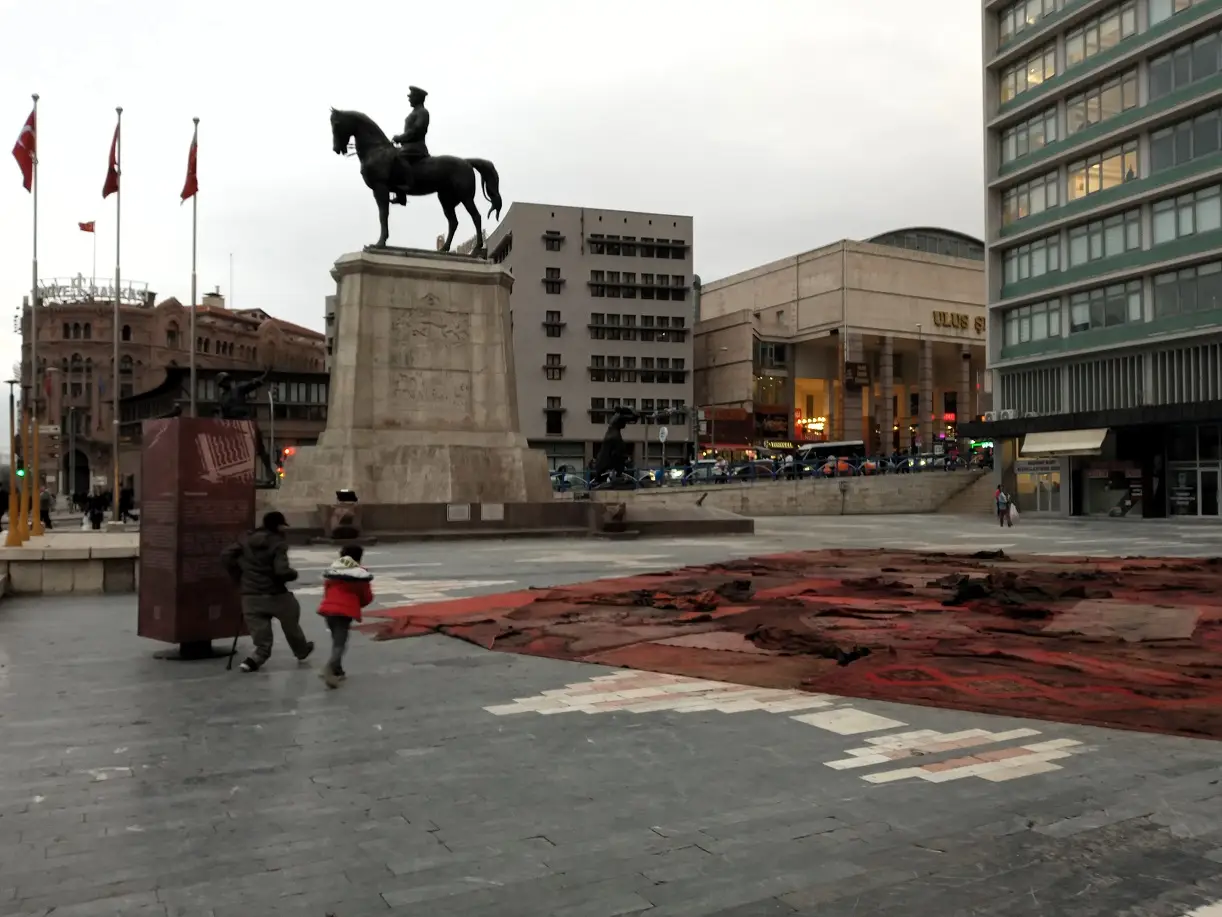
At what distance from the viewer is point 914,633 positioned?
403 inches

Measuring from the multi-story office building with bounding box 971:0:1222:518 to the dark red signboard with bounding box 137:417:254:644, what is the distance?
39455 millimetres

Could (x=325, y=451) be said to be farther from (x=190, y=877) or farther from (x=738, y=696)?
(x=190, y=877)

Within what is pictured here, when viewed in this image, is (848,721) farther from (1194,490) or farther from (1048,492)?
(1048,492)

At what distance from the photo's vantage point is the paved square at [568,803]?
4.00 meters

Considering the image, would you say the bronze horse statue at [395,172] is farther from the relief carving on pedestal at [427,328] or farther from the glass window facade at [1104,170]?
the glass window facade at [1104,170]

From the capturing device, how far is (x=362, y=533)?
24719 millimetres

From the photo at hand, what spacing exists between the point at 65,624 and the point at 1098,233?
151 feet

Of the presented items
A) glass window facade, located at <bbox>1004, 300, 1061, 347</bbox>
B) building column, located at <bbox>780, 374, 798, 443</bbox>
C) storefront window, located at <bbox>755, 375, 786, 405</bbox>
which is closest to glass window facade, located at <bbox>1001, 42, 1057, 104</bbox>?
glass window facade, located at <bbox>1004, 300, 1061, 347</bbox>

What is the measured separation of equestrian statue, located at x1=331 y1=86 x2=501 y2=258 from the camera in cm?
2712

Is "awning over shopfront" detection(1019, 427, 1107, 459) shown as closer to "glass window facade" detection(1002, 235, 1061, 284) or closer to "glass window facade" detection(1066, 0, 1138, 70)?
"glass window facade" detection(1002, 235, 1061, 284)

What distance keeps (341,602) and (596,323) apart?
81.0 meters

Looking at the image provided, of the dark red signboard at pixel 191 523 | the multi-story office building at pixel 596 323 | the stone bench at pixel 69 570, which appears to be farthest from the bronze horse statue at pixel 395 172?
the multi-story office building at pixel 596 323

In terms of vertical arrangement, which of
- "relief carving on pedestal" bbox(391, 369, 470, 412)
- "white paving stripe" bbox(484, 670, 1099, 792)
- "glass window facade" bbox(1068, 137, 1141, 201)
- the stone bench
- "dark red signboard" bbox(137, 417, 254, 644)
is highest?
"glass window facade" bbox(1068, 137, 1141, 201)

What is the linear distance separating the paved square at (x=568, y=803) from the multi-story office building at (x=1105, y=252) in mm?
38769
